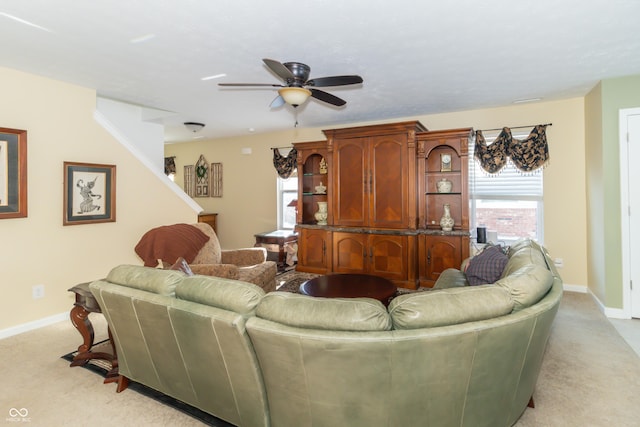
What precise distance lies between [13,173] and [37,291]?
47.3 inches

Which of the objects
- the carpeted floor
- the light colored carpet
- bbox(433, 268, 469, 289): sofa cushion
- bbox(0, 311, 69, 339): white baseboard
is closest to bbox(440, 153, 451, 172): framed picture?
bbox(433, 268, 469, 289): sofa cushion

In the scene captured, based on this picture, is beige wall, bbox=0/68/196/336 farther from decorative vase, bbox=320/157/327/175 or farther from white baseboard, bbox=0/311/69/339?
decorative vase, bbox=320/157/327/175

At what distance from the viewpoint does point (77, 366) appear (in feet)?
8.49

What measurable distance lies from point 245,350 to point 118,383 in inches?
54.2

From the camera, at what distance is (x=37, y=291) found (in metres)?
3.40

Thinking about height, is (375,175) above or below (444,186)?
above

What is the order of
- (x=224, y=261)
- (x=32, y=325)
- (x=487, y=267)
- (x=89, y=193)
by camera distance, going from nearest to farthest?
(x=487, y=267)
(x=32, y=325)
(x=89, y=193)
(x=224, y=261)

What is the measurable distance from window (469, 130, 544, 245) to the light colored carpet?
6.03ft

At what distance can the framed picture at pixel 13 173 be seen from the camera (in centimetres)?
312

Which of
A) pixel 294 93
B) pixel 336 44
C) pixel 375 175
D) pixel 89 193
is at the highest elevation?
pixel 336 44

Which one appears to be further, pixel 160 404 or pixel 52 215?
pixel 52 215

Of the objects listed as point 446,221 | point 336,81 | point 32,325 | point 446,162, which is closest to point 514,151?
point 446,162

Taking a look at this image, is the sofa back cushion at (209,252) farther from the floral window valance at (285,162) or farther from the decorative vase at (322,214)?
the floral window valance at (285,162)

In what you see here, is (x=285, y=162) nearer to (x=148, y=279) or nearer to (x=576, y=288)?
(x=148, y=279)
